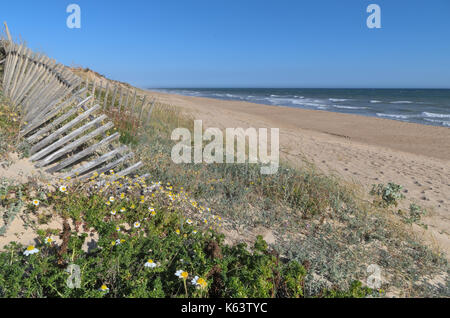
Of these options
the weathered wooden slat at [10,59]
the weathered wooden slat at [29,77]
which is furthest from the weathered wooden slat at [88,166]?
the weathered wooden slat at [10,59]

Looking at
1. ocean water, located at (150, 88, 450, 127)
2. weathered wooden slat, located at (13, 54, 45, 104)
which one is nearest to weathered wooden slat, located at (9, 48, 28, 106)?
weathered wooden slat, located at (13, 54, 45, 104)

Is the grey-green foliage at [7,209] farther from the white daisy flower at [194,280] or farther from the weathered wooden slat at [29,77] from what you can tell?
the weathered wooden slat at [29,77]

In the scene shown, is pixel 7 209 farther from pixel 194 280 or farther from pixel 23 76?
pixel 23 76

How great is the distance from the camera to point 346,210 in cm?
411

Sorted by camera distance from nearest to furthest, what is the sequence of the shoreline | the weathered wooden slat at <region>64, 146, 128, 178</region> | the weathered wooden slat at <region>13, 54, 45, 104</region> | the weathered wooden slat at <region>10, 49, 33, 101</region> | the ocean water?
the weathered wooden slat at <region>64, 146, 128, 178</region>
the weathered wooden slat at <region>13, 54, 45, 104</region>
the weathered wooden slat at <region>10, 49, 33, 101</region>
the shoreline
the ocean water

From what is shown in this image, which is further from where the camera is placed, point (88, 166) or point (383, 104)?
point (383, 104)

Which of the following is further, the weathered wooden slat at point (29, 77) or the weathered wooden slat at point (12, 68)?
the weathered wooden slat at point (12, 68)

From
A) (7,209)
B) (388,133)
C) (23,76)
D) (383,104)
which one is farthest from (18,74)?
(383,104)

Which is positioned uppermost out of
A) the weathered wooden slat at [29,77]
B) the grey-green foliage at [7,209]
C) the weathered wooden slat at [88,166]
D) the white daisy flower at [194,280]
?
the weathered wooden slat at [29,77]

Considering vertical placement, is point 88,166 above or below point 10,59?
below

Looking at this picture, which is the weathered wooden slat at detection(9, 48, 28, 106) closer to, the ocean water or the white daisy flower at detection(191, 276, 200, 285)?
the white daisy flower at detection(191, 276, 200, 285)

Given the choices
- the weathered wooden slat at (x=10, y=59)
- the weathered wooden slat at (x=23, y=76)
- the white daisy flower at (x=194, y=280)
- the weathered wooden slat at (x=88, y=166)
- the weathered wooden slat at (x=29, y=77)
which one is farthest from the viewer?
the weathered wooden slat at (x=10, y=59)

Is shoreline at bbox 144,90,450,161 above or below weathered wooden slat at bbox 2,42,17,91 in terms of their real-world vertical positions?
below
